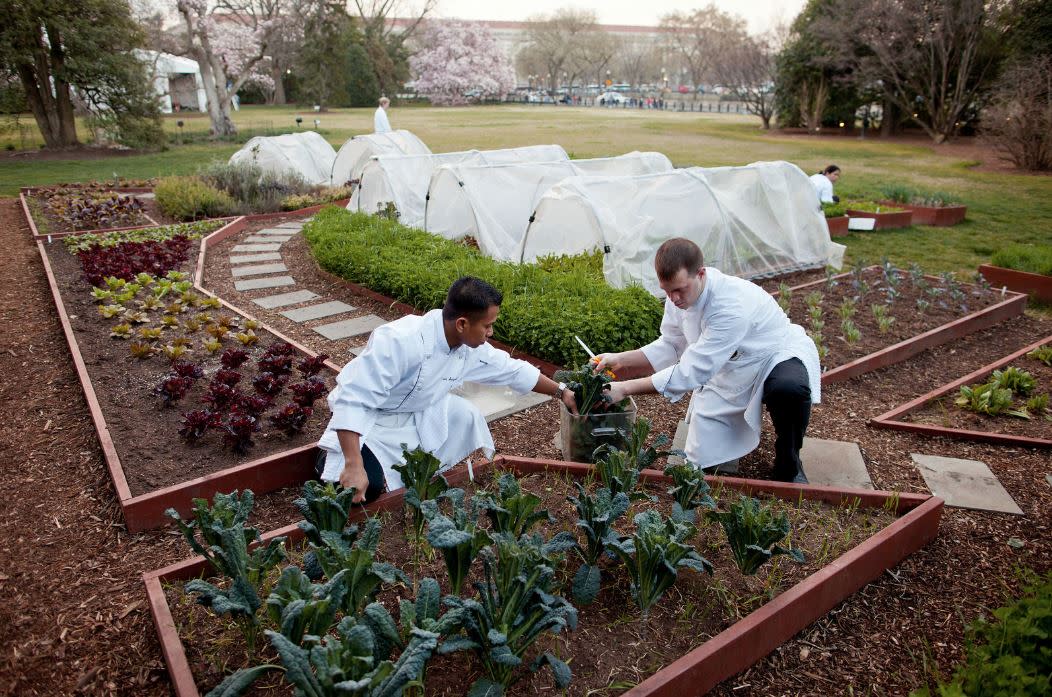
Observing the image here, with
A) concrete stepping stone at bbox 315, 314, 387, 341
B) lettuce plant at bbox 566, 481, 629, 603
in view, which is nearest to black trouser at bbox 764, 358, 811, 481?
lettuce plant at bbox 566, 481, 629, 603

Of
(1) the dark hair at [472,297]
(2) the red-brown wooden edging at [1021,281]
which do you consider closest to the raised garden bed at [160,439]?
(1) the dark hair at [472,297]

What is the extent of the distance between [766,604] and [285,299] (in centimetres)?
631

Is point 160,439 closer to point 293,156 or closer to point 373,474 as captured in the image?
point 373,474

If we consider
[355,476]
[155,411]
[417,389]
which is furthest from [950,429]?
[155,411]

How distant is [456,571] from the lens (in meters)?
2.44

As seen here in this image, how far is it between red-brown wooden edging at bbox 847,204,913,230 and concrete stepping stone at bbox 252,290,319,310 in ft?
29.5

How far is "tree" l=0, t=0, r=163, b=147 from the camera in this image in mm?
18438

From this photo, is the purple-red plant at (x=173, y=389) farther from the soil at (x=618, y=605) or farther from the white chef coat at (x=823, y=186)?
the white chef coat at (x=823, y=186)

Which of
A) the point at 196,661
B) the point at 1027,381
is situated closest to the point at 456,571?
the point at 196,661

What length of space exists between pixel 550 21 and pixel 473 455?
81396mm

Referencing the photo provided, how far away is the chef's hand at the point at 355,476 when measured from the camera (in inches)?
115

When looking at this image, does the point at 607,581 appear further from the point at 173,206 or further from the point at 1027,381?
the point at 173,206

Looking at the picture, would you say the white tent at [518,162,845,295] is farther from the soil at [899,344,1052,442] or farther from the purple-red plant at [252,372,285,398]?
the purple-red plant at [252,372,285,398]

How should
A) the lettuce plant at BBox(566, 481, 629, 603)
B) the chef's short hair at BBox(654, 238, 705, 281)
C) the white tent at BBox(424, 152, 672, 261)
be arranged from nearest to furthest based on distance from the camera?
1. the lettuce plant at BBox(566, 481, 629, 603)
2. the chef's short hair at BBox(654, 238, 705, 281)
3. the white tent at BBox(424, 152, 672, 261)
